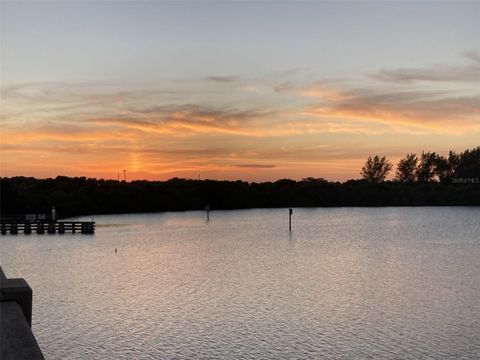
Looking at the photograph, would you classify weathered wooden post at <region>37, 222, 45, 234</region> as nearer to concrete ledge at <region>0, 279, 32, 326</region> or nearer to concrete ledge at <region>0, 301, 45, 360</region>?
concrete ledge at <region>0, 279, 32, 326</region>

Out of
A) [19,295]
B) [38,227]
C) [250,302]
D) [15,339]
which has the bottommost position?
[250,302]

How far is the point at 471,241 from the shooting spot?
95.9 metres

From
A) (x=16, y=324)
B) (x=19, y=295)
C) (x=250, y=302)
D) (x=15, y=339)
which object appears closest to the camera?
(x=15, y=339)

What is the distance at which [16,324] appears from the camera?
7402mm

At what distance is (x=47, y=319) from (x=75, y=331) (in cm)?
355

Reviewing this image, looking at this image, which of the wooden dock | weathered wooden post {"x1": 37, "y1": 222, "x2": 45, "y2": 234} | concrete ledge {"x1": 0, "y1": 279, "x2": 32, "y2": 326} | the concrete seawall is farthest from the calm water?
the concrete seawall

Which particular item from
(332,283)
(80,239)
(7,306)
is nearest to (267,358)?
(7,306)

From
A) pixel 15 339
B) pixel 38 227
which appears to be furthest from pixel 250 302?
pixel 38 227

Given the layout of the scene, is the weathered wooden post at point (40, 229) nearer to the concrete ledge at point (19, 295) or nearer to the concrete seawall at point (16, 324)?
the concrete seawall at point (16, 324)

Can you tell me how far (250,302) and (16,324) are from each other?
32.1 meters

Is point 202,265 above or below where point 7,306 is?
below

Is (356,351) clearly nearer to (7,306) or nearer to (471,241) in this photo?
(7,306)

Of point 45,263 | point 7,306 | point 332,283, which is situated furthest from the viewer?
point 45,263

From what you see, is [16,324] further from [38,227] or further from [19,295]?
[38,227]
